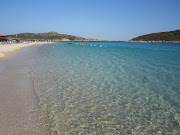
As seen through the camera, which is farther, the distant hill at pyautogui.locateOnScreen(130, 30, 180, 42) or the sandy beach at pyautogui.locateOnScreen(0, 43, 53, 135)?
the distant hill at pyautogui.locateOnScreen(130, 30, 180, 42)

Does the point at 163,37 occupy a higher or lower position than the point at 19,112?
higher

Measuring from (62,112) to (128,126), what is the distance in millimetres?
2214

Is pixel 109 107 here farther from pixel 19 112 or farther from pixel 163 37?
pixel 163 37

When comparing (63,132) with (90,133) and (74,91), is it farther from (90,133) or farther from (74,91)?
(74,91)

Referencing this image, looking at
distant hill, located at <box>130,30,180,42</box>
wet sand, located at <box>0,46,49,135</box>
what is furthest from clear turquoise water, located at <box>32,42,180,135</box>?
distant hill, located at <box>130,30,180,42</box>

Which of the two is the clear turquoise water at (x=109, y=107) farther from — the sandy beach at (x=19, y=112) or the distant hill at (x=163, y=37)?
the distant hill at (x=163, y=37)

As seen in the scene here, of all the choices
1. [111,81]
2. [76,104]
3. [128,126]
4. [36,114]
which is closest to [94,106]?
[76,104]

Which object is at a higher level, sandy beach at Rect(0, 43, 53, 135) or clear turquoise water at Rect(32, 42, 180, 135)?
sandy beach at Rect(0, 43, 53, 135)

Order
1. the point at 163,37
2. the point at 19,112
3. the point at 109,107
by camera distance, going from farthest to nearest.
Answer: the point at 163,37 → the point at 109,107 → the point at 19,112

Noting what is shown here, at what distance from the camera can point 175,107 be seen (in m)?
5.72

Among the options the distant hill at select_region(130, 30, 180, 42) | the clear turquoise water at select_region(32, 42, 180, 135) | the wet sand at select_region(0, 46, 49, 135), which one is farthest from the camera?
the distant hill at select_region(130, 30, 180, 42)

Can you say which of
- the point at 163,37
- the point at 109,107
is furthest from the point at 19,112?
the point at 163,37

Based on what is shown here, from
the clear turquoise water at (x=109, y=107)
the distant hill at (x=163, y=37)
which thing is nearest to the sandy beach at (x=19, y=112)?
the clear turquoise water at (x=109, y=107)

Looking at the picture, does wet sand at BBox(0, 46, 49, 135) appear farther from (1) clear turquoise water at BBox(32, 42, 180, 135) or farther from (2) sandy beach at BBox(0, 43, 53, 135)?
(1) clear turquoise water at BBox(32, 42, 180, 135)
